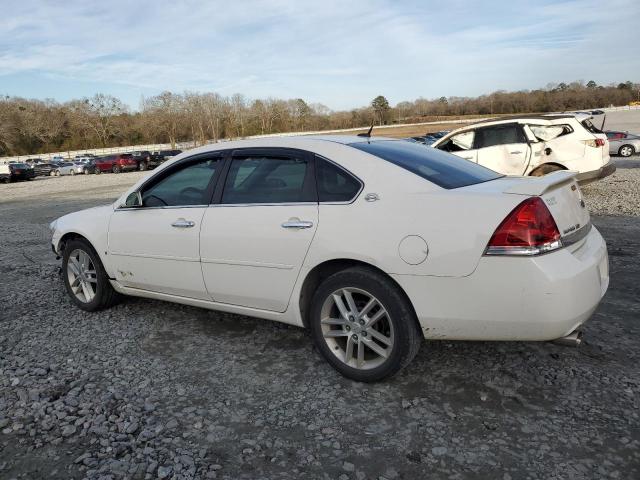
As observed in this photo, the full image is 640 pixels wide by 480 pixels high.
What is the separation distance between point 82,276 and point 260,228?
2.31 m

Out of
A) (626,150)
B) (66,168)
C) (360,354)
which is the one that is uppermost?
(360,354)

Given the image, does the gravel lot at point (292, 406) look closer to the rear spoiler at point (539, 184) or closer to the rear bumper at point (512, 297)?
the rear bumper at point (512, 297)

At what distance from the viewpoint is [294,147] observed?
3479 mm

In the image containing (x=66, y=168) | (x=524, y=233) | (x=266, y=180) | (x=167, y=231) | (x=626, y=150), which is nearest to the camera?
(x=524, y=233)

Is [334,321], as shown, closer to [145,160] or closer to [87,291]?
[87,291]

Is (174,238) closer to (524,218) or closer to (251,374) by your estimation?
(251,374)

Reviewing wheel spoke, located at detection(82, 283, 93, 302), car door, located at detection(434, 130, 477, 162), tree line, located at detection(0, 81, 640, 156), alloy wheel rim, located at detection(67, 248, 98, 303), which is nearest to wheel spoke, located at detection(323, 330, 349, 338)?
alloy wheel rim, located at detection(67, 248, 98, 303)

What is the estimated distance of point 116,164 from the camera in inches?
1681

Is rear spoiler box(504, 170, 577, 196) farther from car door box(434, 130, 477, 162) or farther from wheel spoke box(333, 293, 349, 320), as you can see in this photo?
car door box(434, 130, 477, 162)

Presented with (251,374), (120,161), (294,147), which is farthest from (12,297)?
(120,161)

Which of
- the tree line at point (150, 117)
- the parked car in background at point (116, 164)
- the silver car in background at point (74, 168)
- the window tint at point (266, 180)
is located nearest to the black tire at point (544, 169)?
the window tint at point (266, 180)

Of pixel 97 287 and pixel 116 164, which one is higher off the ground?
pixel 97 287

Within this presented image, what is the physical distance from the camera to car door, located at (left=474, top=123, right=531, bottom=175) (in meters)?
9.91

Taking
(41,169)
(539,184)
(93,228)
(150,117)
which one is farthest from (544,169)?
(150,117)
